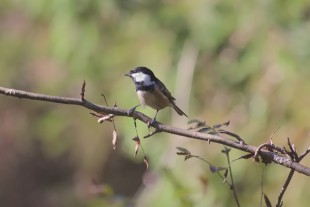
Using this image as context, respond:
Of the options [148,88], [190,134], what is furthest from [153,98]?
[190,134]

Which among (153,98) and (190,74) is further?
(190,74)

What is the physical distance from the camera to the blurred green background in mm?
3879

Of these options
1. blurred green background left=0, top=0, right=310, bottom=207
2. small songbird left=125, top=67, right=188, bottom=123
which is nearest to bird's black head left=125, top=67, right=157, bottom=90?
small songbird left=125, top=67, right=188, bottom=123

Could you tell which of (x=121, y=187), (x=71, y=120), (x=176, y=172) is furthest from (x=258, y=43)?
(x=121, y=187)

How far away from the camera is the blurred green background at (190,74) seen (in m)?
3.88

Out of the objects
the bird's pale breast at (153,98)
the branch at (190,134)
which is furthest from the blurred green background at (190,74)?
the branch at (190,134)

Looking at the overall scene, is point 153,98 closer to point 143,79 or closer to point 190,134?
point 143,79

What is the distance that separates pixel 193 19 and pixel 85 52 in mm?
748

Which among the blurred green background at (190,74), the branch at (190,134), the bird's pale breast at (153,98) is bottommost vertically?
the branch at (190,134)

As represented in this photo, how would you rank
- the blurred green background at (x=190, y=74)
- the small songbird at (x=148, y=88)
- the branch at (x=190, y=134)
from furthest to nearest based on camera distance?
the blurred green background at (x=190, y=74), the small songbird at (x=148, y=88), the branch at (x=190, y=134)

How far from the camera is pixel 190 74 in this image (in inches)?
181

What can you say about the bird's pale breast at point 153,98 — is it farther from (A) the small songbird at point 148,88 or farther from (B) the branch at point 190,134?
(B) the branch at point 190,134

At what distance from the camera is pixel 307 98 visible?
3.85 metres

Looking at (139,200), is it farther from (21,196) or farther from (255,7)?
(21,196)
